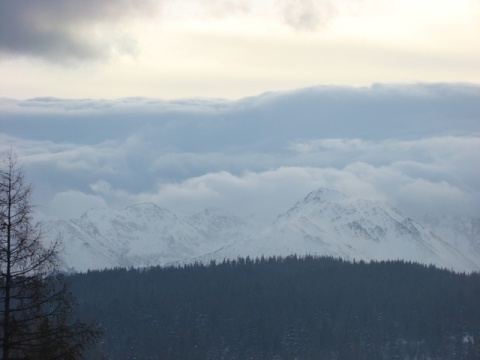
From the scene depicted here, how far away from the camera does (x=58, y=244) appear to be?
127 feet

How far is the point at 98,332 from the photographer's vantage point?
3966 cm

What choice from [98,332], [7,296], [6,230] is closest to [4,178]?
[6,230]

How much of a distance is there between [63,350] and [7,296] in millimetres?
3091

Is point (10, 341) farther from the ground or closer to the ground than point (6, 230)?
closer to the ground

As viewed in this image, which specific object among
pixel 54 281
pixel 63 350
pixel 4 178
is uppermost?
pixel 4 178

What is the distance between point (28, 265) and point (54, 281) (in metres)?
1.17

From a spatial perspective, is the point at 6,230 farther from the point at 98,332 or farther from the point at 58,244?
the point at 98,332

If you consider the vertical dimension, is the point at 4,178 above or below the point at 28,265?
above

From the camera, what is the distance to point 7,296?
38.9m

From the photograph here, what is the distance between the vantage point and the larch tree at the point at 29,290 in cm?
3866

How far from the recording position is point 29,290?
1531 inches

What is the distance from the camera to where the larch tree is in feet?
127

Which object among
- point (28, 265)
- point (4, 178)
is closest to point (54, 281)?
point (28, 265)

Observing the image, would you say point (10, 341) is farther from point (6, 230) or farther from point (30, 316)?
point (6, 230)
